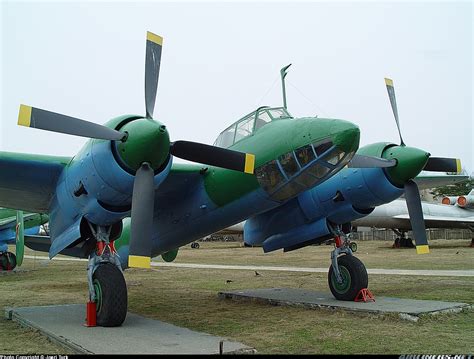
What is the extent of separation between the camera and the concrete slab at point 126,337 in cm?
649

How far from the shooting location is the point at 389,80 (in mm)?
12094

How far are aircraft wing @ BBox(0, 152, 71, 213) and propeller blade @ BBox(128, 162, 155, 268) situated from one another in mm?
2091

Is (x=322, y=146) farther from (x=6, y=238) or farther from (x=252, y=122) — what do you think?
(x=6, y=238)

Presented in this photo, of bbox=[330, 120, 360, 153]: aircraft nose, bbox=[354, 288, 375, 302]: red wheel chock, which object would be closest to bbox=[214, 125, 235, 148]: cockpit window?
bbox=[330, 120, 360, 153]: aircraft nose

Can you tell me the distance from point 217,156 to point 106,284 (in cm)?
286

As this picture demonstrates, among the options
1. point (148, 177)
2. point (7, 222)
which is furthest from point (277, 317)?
point (7, 222)

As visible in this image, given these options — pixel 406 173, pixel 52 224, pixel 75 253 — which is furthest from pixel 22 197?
pixel 406 173

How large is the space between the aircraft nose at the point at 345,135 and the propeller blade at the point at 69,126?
3.61 meters

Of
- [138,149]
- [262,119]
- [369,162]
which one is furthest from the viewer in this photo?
[369,162]

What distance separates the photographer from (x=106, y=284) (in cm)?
834

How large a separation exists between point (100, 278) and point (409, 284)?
9592 mm

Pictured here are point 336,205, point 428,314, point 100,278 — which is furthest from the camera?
point 336,205

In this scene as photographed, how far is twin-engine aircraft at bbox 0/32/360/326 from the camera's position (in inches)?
307

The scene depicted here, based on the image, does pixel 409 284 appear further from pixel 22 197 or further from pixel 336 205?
pixel 22 197
